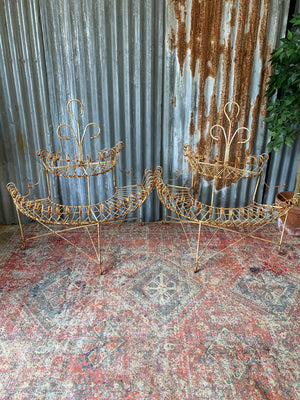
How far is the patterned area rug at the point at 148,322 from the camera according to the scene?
164cm

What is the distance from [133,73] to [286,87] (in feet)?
4.77

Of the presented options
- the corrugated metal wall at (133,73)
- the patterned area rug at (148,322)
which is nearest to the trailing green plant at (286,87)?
the corrugated metal wall at (133,73)

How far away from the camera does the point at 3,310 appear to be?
215 centimetres

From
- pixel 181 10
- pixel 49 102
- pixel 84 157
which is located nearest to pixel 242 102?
pixel 181 10

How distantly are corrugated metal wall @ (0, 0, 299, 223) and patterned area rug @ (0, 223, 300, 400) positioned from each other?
39.8 inches

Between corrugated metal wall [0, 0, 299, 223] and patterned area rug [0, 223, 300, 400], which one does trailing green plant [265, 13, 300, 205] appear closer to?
corrugated metal wall [0, 0, 299, 223]

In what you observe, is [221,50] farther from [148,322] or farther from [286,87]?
[148,322]

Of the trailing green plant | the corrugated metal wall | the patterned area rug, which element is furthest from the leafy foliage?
the patterned area rug

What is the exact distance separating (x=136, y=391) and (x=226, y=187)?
2.36 m

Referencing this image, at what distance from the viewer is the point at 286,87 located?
275 centimetres

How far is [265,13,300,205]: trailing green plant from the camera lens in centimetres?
262

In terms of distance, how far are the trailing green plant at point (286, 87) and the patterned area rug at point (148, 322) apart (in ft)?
3.67

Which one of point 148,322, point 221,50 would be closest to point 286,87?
point 221,50

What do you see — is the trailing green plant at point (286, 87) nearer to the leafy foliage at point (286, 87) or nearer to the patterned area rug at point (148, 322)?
the leafy foliage at point (286, 87)
